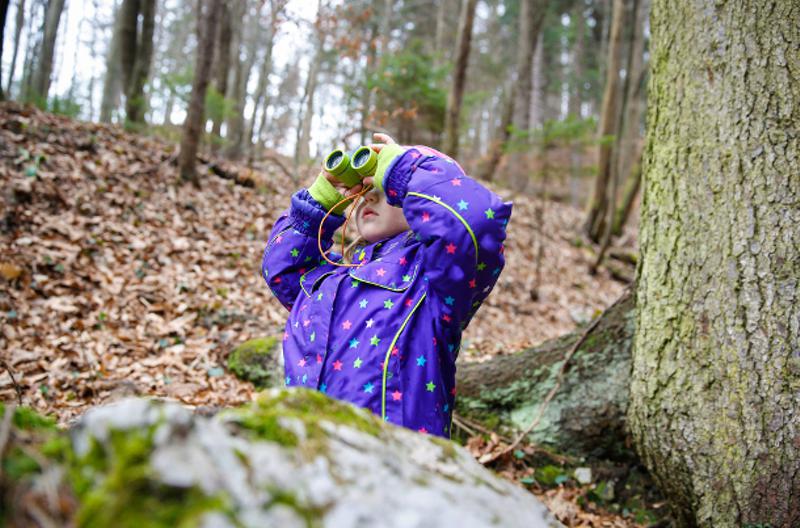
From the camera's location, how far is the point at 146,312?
5.16m

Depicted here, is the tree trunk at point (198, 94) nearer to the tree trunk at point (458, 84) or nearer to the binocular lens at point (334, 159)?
the tree trunk at point (458, 84)

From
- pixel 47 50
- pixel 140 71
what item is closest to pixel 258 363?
pixel 140 71

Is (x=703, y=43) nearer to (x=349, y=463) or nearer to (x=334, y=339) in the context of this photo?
(x=334, y=339)

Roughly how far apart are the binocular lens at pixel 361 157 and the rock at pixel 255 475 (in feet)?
4.77

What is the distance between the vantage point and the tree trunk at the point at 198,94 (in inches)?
300

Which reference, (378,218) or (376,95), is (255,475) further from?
(376,95)

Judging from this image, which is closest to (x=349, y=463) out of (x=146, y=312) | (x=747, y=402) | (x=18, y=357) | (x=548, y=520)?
(x=548, y=520)

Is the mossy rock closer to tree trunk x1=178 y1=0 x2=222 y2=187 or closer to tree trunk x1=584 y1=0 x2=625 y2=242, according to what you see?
tree trunk x1=178 y1=0 x2=222 y2=187

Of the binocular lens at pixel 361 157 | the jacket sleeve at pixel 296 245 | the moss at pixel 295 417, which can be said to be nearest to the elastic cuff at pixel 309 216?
the jacket sleeve at pixel 296 245

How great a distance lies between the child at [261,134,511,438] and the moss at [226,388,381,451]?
972 mm

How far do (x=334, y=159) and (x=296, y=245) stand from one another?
18.3 inches

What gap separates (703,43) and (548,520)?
Answer: 2551mm

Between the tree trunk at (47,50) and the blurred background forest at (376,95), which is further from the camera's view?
the tree trunk at (47,50)

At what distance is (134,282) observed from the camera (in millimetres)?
5488
